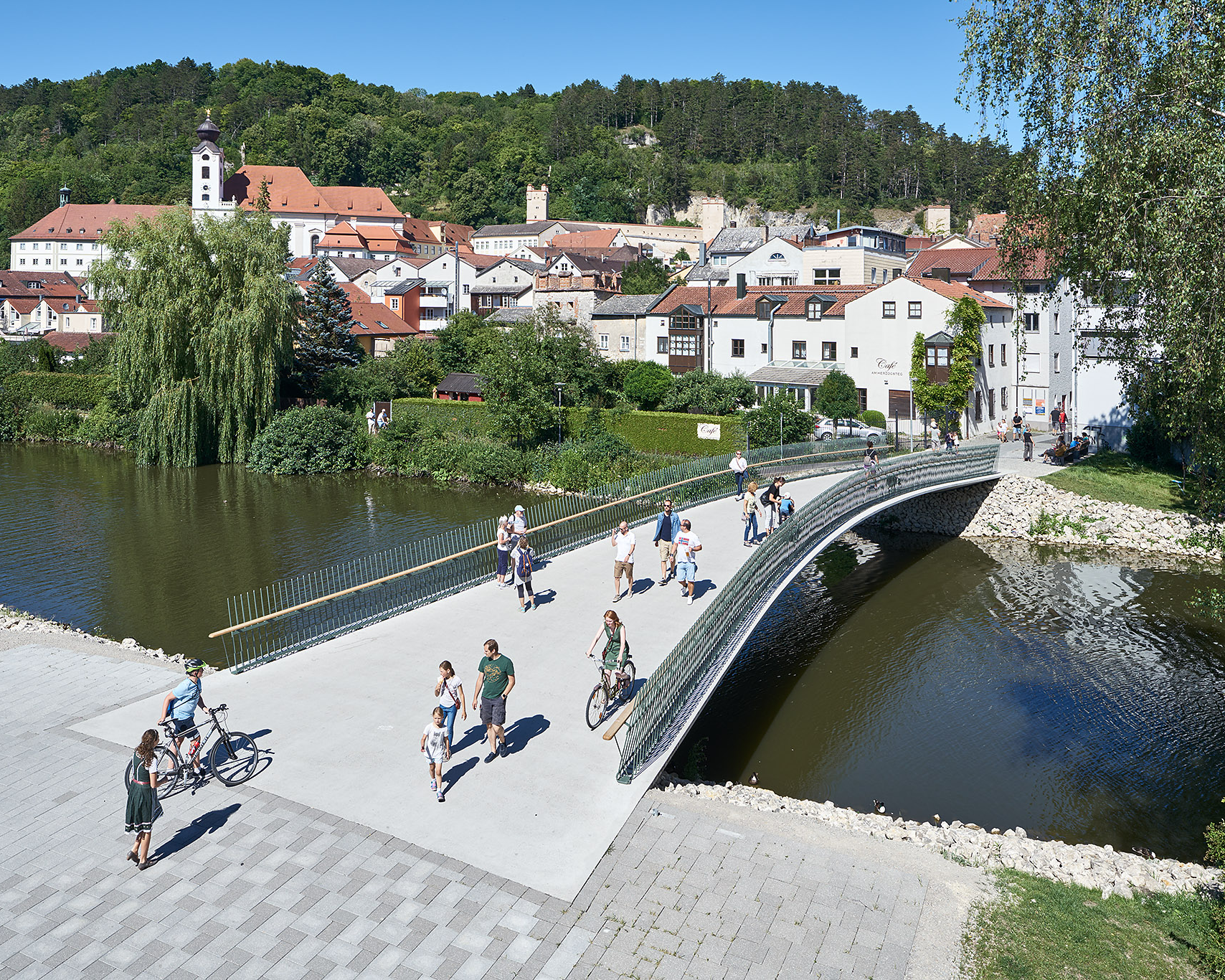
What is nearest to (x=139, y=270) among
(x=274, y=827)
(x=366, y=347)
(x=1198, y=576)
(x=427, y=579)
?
(x=366, y=347)

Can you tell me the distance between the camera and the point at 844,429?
137 feet

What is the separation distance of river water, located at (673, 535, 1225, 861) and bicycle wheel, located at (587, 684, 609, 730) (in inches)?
132

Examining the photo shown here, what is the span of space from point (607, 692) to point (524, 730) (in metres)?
1.18

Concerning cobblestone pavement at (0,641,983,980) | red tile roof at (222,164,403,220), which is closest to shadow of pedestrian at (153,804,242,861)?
cobblestone pavement at (0,641,983,980)

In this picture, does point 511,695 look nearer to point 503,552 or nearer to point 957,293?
point 503,552

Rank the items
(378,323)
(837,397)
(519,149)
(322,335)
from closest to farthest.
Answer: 1. (837,397)
2. (322,335)
3. (378,323)
4. (519,149)

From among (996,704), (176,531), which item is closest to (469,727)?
(996,704)

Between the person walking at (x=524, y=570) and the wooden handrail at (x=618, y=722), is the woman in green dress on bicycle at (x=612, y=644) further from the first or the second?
the person walking at (x=524, y=570)

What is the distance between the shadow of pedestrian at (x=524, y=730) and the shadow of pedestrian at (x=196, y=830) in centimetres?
314

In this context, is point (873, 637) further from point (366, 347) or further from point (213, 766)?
point (366, 347)

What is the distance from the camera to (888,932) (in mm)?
8820

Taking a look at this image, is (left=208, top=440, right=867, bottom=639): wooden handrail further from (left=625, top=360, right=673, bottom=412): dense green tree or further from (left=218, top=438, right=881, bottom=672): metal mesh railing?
(left=625, top=360, right=673, bottom=412): dense green tree

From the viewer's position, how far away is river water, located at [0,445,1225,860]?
1554 centimetres

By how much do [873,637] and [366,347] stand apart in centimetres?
4259
